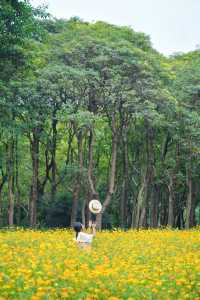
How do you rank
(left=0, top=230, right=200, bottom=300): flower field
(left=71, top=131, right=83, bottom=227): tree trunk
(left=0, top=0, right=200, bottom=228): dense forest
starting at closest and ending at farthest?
(left=0, top=230, right=200, bottom=300): flower field, (left=0, top=0, right=200, bottom=228): dense forest, (left=71, top=131, right=83, bottom=227): tree trunk

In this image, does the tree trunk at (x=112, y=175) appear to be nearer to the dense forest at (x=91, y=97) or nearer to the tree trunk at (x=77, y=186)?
the dense forest at (x=91, y=97)

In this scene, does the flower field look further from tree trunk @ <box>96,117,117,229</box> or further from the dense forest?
tree trunk @ <box>96,117,117,229</box>

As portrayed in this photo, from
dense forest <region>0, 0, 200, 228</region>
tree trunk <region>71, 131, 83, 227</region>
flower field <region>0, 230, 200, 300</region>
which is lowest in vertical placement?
flower field <region>0, 230, 200, 300</region>

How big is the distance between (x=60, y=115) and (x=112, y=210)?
21506 mm

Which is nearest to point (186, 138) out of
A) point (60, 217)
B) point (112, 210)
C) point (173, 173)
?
point (173, 173)

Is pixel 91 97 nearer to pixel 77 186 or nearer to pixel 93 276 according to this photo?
pixel 77 186

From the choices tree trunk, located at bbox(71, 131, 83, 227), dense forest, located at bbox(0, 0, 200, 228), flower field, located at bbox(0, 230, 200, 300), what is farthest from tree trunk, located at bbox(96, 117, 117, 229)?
flower field, located at bbox(0, 230, 200, 300)

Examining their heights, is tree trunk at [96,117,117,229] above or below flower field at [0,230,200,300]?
above

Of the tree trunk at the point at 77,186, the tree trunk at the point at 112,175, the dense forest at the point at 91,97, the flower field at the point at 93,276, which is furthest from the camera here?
the tree trunk at the point at 77,186

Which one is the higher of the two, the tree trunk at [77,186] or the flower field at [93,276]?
the tree trunk at [77,186]

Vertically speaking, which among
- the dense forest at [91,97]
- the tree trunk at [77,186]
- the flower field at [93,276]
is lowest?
the flower field at [93,276]

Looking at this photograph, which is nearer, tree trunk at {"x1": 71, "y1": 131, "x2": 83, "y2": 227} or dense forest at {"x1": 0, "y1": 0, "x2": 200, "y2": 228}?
dense forest at {"x1": 0, "y1": 0, "x2": 200, "y2": 228}

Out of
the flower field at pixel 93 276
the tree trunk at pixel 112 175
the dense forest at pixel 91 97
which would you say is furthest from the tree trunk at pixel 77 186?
the flower field at pixel 93 276

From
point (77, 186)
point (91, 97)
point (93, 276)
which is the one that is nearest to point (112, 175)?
point (77, 186)
